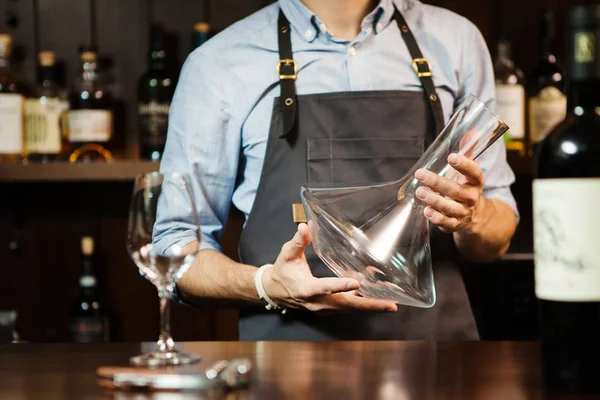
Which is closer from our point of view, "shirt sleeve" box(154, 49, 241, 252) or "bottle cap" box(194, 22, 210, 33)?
"shirt sleeve" box(154, 49, 241, 252)

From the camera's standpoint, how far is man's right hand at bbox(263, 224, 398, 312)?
103 cm

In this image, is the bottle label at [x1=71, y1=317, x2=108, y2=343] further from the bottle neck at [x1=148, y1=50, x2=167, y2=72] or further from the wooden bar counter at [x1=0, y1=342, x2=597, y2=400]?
the wooden bar counter at [x1=0, y1=342, x2=597, y2=400]

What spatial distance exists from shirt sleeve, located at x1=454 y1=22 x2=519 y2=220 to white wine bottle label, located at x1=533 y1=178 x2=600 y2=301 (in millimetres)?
788

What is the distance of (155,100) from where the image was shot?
1.86 meters

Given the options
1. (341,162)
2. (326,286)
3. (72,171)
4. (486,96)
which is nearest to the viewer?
(326,286)

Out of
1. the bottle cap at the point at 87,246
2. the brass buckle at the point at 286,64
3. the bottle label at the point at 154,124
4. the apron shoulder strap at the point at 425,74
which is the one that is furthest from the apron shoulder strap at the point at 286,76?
the bottle cap at the point at 87,246

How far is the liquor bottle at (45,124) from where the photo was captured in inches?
72.1

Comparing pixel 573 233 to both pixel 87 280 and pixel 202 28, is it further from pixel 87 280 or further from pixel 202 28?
pixel 87 280


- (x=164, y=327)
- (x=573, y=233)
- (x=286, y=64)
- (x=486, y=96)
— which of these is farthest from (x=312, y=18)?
(x=573, y=233)

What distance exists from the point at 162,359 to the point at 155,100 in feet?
3.74

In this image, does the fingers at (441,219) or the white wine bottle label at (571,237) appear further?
the fingers at (441,219)

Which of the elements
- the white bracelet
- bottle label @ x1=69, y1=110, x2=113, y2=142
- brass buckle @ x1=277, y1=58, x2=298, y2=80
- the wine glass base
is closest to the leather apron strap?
brass buckle @ x1=277, y1=58, x2=298, y2=80

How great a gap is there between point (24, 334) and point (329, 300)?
3.68ft

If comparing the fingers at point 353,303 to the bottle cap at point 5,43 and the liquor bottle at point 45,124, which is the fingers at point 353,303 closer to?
the liquor bottle at point 45,124
